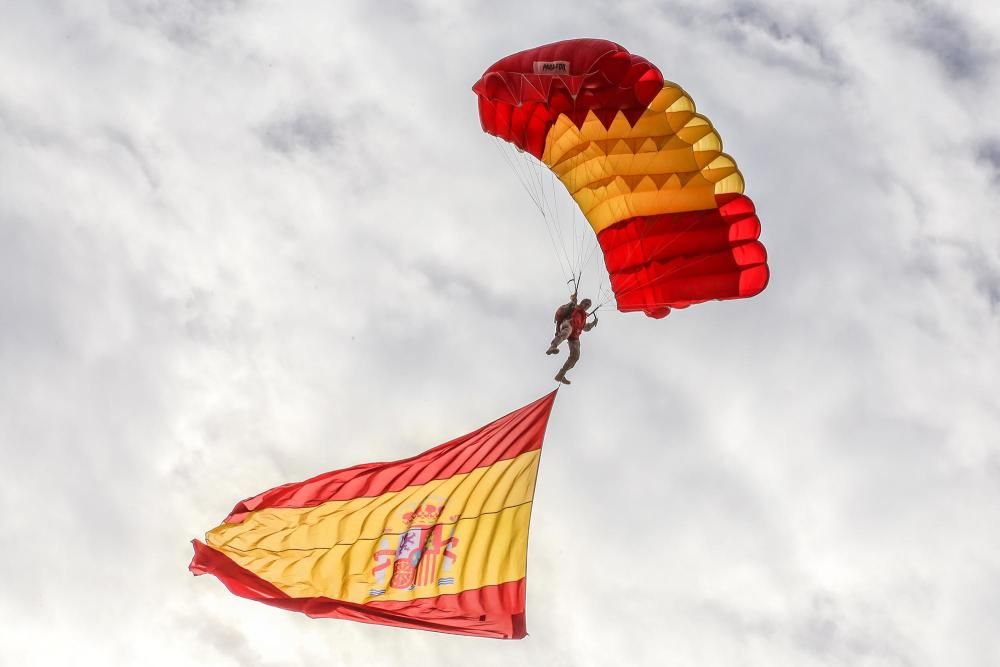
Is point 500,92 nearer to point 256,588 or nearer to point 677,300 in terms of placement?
point 677,300

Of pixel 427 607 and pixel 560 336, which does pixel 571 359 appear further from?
pixel 427 607

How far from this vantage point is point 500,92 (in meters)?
19.2

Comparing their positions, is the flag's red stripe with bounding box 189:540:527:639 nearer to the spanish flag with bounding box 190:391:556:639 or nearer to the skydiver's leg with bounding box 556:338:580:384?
the spanish flag with bounding box 190:391:556:639

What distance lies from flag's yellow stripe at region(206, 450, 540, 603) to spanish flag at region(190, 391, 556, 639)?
1cm

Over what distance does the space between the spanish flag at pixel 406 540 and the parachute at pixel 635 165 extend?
292 cm

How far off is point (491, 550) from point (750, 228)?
601 centimetres

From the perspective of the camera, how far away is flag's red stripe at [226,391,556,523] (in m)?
18.9

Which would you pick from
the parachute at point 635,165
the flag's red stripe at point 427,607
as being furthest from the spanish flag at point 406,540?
the parachute at point 635,165

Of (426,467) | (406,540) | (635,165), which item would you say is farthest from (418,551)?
(635,165)

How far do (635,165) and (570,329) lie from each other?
8.48ft

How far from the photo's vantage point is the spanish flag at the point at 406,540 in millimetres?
17656

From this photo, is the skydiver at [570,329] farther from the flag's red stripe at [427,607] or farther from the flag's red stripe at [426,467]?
the flag's red stripe at [427,607]

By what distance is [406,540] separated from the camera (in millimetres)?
18375

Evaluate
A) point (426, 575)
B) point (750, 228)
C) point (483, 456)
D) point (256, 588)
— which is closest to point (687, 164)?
point (750, 228)
